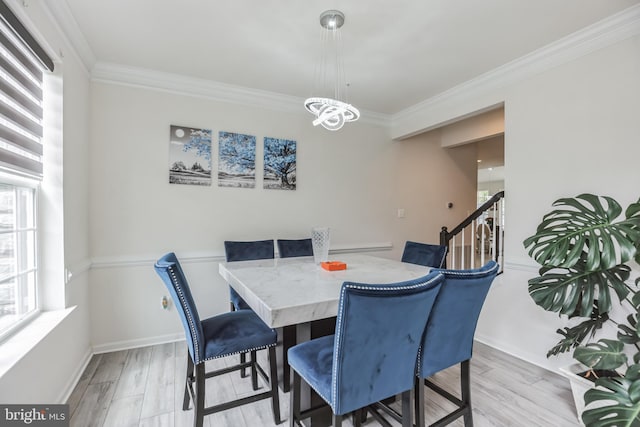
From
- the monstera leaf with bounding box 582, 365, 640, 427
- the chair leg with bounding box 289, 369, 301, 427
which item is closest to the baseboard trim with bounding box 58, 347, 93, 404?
the chair leg with bounding box 289, 369, 301, 427

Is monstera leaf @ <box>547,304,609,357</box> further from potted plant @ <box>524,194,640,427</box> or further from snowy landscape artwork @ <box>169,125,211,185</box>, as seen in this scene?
snowy landscape artwork @ <box>169,125,211,185</box>

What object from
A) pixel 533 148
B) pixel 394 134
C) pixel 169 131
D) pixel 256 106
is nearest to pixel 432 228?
pixel 394 134

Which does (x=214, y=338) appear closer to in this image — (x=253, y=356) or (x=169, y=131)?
(x=253, y=356)

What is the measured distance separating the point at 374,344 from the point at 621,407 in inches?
41.8

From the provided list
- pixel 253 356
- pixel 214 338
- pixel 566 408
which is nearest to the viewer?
pixel 214 338

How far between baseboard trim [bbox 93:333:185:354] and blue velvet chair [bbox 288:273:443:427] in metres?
2.19

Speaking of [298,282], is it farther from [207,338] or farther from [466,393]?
[466,393]

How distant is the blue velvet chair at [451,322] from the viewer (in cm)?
142

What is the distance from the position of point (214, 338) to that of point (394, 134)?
3.47m

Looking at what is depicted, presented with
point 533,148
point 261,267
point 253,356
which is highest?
point 533,148

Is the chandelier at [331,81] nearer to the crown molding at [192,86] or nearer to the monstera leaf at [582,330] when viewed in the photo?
the crown molding at [192,86]

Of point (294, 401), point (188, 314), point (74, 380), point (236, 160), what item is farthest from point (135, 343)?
point (294, 401)

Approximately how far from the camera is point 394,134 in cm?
421

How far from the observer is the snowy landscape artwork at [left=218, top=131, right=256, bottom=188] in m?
3.22
